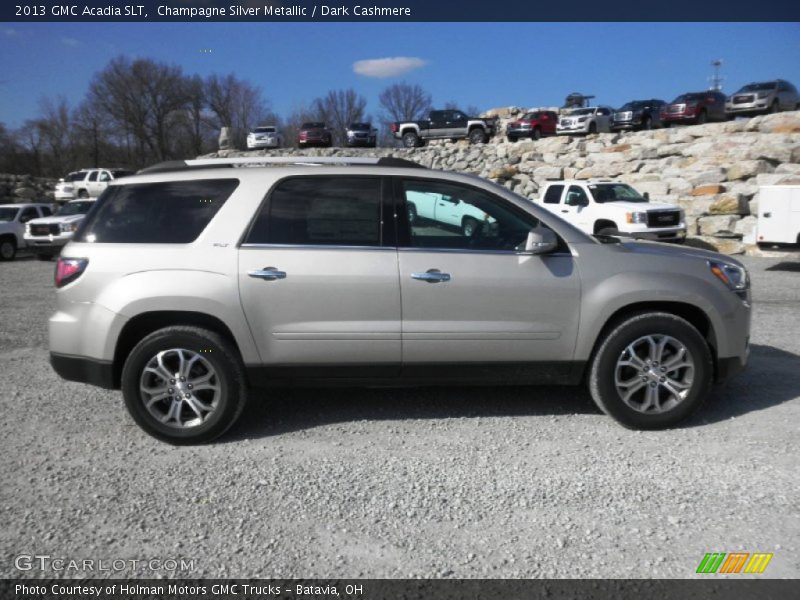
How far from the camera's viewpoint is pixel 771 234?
1426 centimetres

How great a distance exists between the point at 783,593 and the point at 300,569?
207 cm

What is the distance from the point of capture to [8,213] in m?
20.5

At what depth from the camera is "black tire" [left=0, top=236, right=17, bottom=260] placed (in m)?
20.0

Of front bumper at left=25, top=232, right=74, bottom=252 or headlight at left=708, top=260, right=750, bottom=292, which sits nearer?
headlight at left=708, top=260, right=750, bottom=292

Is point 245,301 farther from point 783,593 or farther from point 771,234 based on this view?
point 771,234

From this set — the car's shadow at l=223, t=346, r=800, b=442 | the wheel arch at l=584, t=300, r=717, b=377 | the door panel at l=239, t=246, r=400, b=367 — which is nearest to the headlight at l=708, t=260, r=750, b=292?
the wheel arch at l=584, t=300, r=717, b=377

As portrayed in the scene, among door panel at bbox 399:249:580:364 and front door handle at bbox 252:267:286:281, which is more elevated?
front door handle at bbox 252:267:286:281

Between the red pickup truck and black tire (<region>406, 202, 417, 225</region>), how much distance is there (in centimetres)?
3242

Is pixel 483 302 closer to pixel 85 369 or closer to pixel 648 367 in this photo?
pixel 648 367

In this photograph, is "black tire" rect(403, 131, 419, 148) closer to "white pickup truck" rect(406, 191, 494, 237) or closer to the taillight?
"white pickup truck" rect(406, 191, 494, 237)

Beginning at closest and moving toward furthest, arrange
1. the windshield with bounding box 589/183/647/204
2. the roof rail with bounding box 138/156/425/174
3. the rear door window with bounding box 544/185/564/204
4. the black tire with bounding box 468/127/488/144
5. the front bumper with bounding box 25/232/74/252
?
the roof rail with bounding box 138/156/425/174, the windshield with bounding box 589/183/647/204, the rear door window with bounding box 544/185/564/204, the front bumper with bounding box 25/232/74/252, the black tire with bounding box 468/127/488/144

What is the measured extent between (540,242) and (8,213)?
68.3ft

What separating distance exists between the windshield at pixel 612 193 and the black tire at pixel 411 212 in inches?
523

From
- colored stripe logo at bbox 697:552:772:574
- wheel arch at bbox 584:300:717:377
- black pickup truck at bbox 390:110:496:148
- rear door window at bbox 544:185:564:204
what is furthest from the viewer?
black pickup truck at bbox 390:110:496:148
